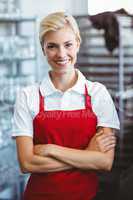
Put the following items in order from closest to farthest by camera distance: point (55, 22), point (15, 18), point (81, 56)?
point (55, 22), point (81, 56), point (15, 18)

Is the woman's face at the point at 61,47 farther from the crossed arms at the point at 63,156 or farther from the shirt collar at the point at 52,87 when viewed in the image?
the crossed arms at the point at 63,156

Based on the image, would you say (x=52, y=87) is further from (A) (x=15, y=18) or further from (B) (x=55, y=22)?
(A) (x=15, y=18)

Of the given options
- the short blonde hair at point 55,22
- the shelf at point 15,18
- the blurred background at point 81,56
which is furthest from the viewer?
the shelf at point 15,18

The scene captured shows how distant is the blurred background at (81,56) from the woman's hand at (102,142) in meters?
1.30

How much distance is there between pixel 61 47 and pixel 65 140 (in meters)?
0.30

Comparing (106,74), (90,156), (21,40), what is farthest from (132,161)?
(90,156)

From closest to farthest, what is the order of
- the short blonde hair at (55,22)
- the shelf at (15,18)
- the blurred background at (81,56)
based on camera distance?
the short blonde hair at (55,22) → the blurred background at (81,56) → the shelf at (15,18)

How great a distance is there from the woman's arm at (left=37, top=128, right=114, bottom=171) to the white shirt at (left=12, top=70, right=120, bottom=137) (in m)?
0.10

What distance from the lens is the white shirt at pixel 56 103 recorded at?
1316mm

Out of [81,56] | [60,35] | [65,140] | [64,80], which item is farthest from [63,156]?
[81,56]

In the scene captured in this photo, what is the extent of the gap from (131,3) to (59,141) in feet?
6.04

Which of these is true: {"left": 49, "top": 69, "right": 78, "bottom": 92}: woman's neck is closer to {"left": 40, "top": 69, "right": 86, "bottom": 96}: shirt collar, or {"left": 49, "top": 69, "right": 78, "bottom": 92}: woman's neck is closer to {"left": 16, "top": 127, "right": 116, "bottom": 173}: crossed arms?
{"left": 40, "top": 69, "right": 86, "bottom": 96}: shirt collar

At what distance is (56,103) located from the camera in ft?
4.33

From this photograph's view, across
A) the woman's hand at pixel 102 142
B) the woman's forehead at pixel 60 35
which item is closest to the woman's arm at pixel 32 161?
the woman's hand at pixel 102 142
